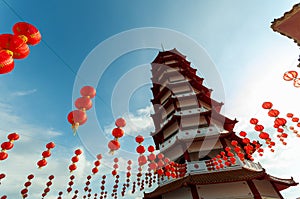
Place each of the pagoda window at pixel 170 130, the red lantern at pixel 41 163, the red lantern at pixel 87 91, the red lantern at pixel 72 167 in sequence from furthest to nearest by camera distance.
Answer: the pagoda window at pixel 170 130, the red lantern at pixel 72 167, the red lantern at pixel 41 163, the red lantern at pixel 87 91

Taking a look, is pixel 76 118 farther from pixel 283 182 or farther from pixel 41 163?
pixel 283 182

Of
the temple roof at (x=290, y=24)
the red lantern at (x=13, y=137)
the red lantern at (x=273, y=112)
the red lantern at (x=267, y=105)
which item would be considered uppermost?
the temple roof at (x=290, y=24)

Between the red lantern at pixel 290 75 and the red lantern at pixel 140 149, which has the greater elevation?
the red lantern at pixel 290 75

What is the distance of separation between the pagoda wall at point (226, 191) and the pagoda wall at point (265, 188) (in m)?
1.13

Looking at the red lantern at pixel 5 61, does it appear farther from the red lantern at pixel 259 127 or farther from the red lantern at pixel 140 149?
the red lantern at pixel 259 127

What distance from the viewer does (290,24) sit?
14.4 ft

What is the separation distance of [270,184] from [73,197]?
13.2m

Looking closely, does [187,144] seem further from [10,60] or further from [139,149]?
[10,60]

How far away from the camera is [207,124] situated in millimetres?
12781

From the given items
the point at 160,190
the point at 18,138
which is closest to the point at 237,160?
the point at 160,190

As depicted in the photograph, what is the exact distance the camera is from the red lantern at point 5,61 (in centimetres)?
231

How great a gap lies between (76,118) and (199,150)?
10.3m

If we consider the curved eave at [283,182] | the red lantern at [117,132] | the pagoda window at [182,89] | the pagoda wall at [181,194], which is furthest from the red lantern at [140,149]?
the pagoda window at [182,89]

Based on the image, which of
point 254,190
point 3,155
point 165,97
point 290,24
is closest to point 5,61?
point 3,155
